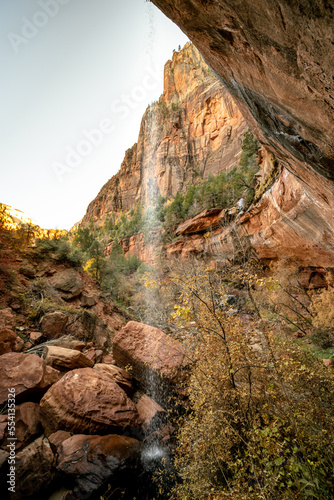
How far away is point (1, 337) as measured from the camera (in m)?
5.67

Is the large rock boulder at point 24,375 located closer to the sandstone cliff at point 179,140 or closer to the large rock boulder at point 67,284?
the large rock boulder at point 67,284

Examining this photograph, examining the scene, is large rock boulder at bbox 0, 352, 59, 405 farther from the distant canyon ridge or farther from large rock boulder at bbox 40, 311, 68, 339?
the distant canyon ridge

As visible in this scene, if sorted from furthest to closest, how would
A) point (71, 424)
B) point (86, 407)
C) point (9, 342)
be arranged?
point (9, 342)
point (86, 407)
point (71, 424)

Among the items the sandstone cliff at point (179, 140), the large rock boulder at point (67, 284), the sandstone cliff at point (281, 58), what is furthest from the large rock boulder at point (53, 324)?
the sandstone cliff at point (179, 140)

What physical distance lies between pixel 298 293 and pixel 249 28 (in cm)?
1621

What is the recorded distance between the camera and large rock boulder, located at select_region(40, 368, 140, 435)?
4.74m

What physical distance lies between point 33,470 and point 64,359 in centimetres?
239

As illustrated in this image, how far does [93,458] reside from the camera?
4328 millimetres

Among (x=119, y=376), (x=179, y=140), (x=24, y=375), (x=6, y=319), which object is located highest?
(x=179, y=140)

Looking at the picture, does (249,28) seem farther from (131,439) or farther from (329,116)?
(131,439)

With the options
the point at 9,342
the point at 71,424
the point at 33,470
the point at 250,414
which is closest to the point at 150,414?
the point at 71,424

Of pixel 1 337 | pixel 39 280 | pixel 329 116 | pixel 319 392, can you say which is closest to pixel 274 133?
pixel 329 116

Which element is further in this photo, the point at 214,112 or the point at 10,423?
the point at 214,112

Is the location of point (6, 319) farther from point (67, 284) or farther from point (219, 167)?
point (219, 167)
